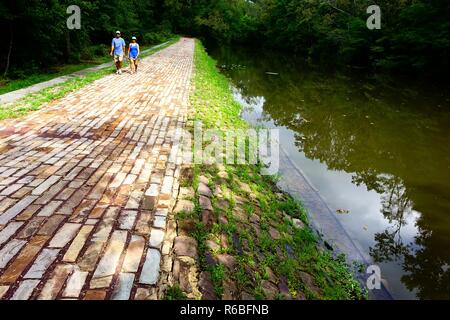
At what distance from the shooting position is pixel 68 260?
3107 millimetres

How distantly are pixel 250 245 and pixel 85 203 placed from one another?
81.7 inches

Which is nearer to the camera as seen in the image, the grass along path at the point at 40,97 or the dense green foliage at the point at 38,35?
the grass along path at the point at 40,97

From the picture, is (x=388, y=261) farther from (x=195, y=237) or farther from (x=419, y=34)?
(x=419, y=34)

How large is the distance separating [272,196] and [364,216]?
180 cm

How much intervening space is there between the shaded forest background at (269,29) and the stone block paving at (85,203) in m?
8.27

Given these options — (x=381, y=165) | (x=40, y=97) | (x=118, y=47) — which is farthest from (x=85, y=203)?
(x=118, y=47)

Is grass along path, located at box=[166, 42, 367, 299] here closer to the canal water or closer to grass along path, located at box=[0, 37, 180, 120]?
the canal water

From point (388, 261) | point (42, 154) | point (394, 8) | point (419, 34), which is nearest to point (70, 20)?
point (42, 154)

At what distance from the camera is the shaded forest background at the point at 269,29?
14242mm

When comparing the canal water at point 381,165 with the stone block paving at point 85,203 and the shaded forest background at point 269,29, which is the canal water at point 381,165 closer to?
the stone block paving at point 85,203

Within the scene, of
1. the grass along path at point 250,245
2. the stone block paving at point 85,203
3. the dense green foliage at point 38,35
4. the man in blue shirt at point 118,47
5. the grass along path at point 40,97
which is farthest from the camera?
the man in blue shirt at point 118,47

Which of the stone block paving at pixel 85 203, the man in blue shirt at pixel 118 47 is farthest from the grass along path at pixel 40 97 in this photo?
the man in blue shirt at pixel 118 47

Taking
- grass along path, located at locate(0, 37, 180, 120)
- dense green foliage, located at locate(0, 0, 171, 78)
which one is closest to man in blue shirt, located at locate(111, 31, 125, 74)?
grass along path, located at locate(0, 37, 180, 120)

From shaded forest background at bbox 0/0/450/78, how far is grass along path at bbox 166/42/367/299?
1239 centimetres
